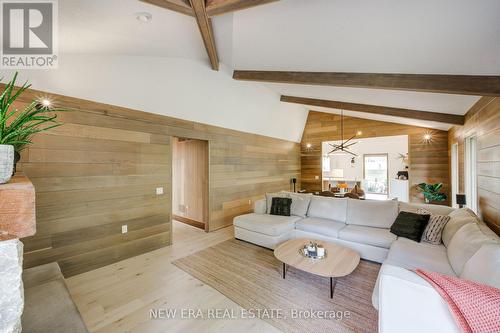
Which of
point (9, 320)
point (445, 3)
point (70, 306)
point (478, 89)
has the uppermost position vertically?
point (445, 3)

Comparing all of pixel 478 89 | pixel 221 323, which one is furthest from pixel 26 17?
pixel 478 89

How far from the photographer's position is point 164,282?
8.88ft

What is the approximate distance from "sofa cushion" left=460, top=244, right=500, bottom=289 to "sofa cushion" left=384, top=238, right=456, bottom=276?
1.31 ft

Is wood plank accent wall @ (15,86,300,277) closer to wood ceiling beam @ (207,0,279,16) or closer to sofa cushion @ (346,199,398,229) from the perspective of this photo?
wood ceiling beam @ (207,0,279,16)

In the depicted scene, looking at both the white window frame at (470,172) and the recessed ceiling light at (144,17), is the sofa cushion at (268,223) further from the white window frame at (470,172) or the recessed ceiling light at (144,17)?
the recessed ceiling light at (144,17)

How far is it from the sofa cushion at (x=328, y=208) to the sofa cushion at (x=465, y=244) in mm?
1610

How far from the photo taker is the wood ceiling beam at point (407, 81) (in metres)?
2.36

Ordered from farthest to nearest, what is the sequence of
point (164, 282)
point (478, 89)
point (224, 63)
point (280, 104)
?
point (280, 104)
point (224, 63)
point (164, 282)
point (478, 89)

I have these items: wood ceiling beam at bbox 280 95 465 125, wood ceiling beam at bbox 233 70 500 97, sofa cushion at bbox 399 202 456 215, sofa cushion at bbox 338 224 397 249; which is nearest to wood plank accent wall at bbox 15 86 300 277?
wood ceiling beam at bbox 233 70 500 97

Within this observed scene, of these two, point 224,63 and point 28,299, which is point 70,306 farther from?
point 224,63

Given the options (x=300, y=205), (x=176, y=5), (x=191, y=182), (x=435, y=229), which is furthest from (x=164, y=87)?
(x=435, y=229)

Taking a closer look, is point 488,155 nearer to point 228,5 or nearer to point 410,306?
point 410,306

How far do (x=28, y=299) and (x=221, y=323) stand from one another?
5.06 feet

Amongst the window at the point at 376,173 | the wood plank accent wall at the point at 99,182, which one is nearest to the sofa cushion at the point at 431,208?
the wood plank accent wall at the point at 99,182
